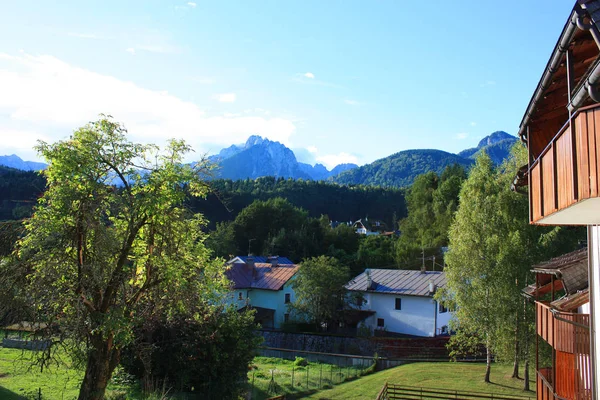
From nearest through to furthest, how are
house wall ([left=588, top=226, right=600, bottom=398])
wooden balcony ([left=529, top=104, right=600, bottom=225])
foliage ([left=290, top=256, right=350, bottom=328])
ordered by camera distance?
wooden balcony ([left=529, top=104, right=600, bottom=225]) → house wall ([left=588, top=226, right=600, bottom=398]) → foliage ([left=290, top=256, right=350, bottom=328])

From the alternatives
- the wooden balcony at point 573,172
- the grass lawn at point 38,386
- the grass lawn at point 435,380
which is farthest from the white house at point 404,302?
the wooden balcony at point 573,172

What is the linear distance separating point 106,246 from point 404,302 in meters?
31.9

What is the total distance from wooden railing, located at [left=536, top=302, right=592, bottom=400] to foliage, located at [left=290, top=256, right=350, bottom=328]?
25.2 metres

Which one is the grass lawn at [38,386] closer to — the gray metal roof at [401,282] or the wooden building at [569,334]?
the wooden building at [569,334]

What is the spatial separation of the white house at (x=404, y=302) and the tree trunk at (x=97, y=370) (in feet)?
95.4

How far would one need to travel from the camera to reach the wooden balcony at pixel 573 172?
5.27 meters

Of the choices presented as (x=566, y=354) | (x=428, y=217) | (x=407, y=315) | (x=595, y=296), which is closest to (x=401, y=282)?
(x=407, y=315)

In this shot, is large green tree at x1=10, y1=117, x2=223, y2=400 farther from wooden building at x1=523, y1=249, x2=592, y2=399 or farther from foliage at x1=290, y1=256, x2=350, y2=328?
foliage at x1=290, y1=256, x2=350, y2=328

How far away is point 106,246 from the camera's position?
12359mm

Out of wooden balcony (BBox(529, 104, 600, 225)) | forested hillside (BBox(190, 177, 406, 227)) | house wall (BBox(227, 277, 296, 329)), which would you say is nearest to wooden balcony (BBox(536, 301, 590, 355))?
wooden balcony (BBox(529, 104, 600, 225))

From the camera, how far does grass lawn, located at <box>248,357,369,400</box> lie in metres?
24.3

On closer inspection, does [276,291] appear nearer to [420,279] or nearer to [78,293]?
[420,279]

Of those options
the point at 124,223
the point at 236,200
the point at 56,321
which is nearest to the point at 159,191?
the point at 124,223

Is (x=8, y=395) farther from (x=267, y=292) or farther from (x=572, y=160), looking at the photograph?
(x=267, y=292)
